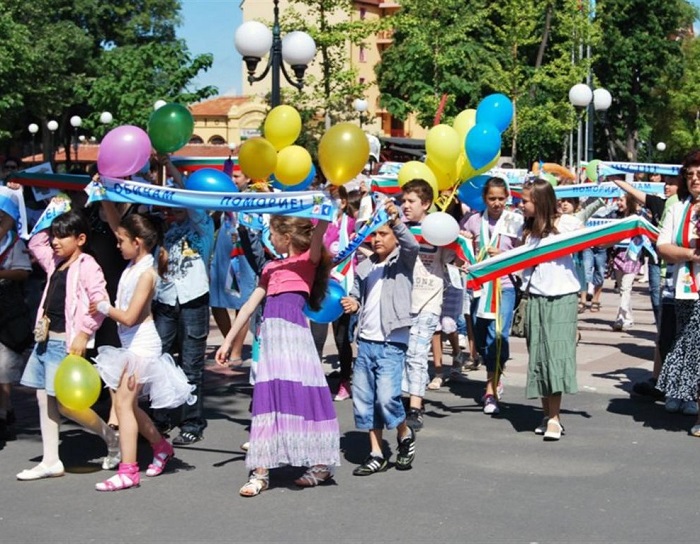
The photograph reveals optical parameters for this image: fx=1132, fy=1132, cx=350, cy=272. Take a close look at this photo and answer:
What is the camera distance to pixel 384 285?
698cm

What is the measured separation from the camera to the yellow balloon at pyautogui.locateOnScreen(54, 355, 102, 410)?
6.30 m

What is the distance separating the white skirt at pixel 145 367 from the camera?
654 centimetres

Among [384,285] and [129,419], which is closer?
[129,419]

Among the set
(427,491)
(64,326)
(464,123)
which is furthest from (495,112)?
(64,326)

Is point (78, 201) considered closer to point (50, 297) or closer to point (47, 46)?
point (50, 297)

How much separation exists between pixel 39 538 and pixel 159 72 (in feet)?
119

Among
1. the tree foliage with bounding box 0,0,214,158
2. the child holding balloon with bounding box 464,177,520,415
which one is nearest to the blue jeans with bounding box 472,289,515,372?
the child holding balloon with bounding box 464,177,520,415

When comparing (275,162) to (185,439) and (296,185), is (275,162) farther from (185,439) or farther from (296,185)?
(185,439)

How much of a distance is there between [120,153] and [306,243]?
1260mm

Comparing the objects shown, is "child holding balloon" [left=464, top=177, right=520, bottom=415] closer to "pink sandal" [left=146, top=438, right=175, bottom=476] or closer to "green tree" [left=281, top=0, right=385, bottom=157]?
"pink sandal" [left=146, top=438, right=175, bottom=476]

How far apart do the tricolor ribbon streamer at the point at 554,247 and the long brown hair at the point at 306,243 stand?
1987 mm

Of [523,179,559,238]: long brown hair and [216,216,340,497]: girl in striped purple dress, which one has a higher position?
[523,179,559,238]: long brown hair

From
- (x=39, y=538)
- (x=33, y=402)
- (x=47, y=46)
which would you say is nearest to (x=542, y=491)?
(x=39, y=538)

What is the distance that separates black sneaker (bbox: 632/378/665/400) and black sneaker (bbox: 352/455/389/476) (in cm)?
322
